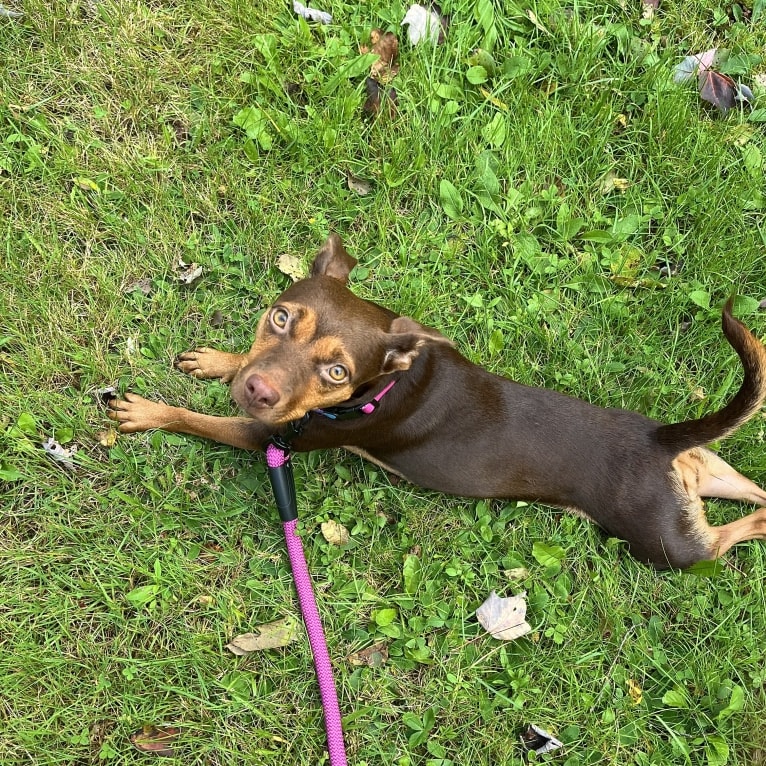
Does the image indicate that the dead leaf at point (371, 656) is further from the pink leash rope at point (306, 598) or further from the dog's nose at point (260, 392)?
the dog's nose at point (260, 392)

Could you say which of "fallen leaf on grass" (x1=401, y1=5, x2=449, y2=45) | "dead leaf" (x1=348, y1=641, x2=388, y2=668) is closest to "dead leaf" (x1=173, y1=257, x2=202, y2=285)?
"fallen leaf on grass" (x1=401, y1=5, x2=449, y2=45)

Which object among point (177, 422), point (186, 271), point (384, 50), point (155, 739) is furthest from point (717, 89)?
point (155, 739)

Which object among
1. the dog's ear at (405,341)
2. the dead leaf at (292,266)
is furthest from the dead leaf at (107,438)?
the dog's ear at (405,341)

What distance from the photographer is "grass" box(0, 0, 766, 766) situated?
4.07 m

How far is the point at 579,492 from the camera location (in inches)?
160

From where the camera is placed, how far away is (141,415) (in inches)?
165

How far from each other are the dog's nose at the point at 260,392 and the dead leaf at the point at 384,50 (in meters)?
2.88

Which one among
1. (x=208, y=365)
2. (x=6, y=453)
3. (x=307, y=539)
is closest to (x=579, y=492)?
(x=307, y=539)

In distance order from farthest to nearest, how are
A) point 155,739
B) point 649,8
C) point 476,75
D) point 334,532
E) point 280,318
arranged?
point 649,8
point 476,75
point 334,532
point 155,739
point 280,318

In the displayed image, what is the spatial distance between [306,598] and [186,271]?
7.64ft

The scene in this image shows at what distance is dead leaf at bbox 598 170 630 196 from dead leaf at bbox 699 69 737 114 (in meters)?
0.93

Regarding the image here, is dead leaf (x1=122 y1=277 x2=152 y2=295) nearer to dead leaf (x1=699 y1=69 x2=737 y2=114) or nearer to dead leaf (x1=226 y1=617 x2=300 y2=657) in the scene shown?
dead leaf (x1=226 y1=617 x2=300 y2=657)

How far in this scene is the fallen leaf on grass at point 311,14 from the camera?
4.84 meters

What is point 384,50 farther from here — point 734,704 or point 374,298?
point 734,704
